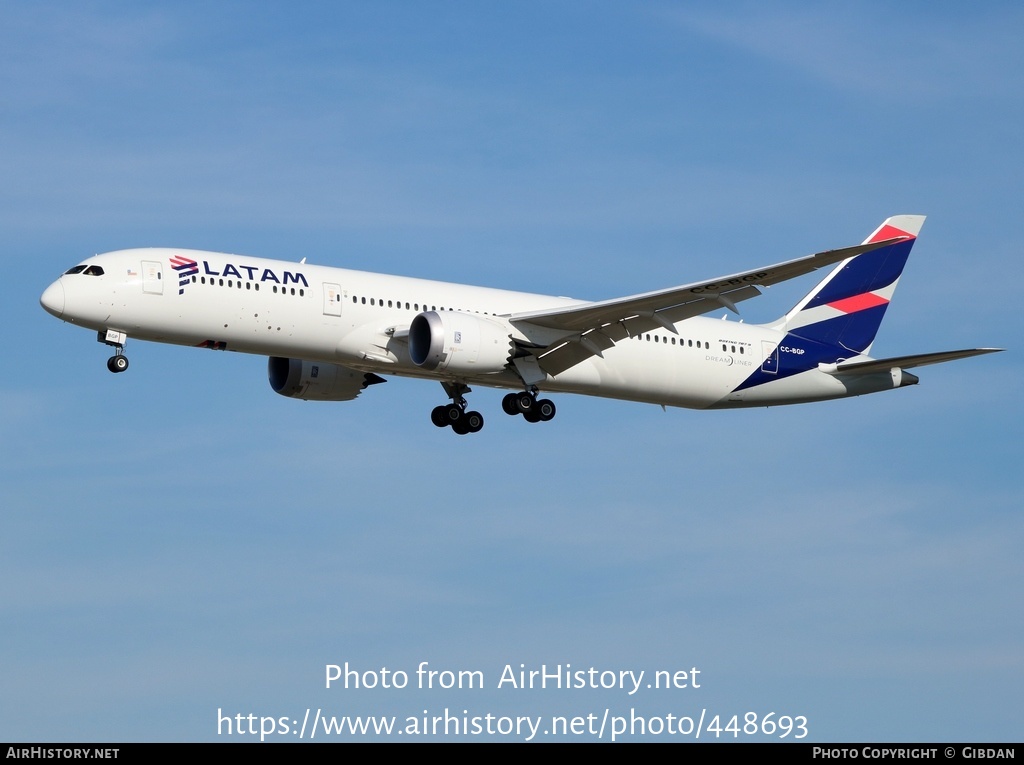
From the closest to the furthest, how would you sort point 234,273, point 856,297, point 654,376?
point 234,273 → point 654,376 → point 856,297

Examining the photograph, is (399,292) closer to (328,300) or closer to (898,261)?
(328,300)

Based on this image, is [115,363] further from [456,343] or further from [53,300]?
[456,343]

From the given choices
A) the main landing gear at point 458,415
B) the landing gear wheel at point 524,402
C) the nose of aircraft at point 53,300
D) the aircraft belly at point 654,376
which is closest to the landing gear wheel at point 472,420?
the main landing gear at point 458,415

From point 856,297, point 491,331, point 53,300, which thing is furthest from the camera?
point 856,297

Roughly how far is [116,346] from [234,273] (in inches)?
138

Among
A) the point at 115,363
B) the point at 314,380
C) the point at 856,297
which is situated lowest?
the point at 115,363

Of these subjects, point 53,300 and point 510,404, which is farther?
point 510,404

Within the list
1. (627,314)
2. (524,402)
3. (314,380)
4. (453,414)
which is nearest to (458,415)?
(453,414)

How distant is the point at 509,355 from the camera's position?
4325cm

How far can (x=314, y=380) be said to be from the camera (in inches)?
1848

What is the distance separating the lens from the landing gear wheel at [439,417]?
46812 mm

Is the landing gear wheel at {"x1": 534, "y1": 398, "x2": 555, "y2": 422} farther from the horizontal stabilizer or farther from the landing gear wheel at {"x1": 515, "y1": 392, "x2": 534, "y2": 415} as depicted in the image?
the horizontal stabilizer

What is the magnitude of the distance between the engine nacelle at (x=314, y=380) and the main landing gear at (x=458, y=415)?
8.50 feet
